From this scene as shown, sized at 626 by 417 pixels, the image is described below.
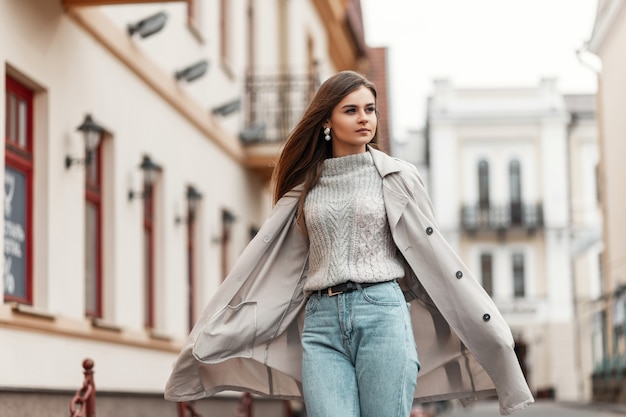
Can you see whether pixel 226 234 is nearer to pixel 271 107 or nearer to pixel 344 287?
pixel 271 107

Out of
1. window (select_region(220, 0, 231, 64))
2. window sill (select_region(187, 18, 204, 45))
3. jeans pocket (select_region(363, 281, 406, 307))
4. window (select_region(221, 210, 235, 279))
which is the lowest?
jeans pocket (select_region(363, 281, 406, 307))

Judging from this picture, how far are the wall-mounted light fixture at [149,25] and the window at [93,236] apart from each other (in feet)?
4.05

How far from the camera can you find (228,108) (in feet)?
61.3

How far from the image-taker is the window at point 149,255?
15.4 metres

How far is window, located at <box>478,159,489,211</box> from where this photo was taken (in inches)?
2437

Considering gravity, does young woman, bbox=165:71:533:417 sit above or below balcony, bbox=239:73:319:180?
below

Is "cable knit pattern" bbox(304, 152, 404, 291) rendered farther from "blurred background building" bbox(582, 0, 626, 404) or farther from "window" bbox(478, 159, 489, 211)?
"window" bbox(478, 159, 489, 211)

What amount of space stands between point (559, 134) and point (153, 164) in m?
47.8

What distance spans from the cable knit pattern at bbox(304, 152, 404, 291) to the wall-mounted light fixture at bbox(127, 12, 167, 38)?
863 centimetres

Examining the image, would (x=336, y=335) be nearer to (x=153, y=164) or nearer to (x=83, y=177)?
(x=83, y=177)

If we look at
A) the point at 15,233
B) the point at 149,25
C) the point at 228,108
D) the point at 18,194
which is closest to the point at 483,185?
the point at 228,108

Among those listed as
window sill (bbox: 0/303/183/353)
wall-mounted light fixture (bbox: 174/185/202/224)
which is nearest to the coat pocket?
window sill (bbox: 0/303/183/353)

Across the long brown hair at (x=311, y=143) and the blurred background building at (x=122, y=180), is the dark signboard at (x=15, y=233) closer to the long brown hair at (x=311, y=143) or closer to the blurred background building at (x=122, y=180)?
the blurred background building at (x=122, y=180)

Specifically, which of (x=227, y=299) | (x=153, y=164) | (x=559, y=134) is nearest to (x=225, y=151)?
(x=153, y=164)
